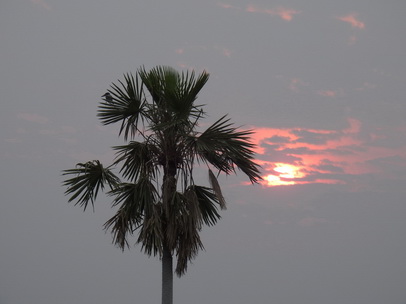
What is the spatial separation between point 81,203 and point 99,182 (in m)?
0.74

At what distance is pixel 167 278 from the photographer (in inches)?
760

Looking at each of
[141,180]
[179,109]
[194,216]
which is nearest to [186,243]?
[194,216]

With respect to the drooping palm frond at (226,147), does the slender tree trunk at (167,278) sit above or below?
below

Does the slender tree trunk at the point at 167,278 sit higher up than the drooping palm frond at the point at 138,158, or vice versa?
the drooping palm frond at the point at 138,158

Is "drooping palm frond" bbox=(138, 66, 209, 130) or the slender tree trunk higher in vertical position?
"drooping palm frond" bbox=(138, 66, 209, 130)

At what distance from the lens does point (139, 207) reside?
1930 cm

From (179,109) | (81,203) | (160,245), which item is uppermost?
(179,109)

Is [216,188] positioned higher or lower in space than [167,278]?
higher

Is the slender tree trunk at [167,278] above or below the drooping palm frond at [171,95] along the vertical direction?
below

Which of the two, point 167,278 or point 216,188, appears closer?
point 167,278

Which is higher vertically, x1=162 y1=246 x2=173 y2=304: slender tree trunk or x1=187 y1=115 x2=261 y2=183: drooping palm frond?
x1=187 y1=115 x2=261 y2=183: drooping palm frond

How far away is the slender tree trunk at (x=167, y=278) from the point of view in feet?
63.3

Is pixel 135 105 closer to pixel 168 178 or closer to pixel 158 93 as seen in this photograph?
pixel 158 93

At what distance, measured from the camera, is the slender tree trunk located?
19281 millimetres
